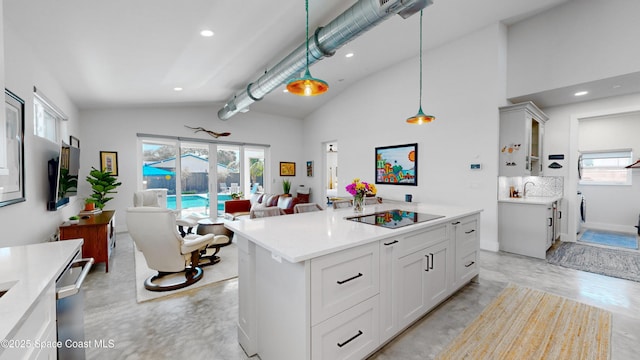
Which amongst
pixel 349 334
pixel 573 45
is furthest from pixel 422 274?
pixel 573 45

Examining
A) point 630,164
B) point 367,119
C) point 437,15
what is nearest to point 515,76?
point 437,15

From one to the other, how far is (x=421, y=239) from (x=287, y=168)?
6136 millimetres

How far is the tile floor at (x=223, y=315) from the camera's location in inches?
75.2

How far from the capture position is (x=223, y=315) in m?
2.37

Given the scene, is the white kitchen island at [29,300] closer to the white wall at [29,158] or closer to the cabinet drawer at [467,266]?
the white wall at [29,158]

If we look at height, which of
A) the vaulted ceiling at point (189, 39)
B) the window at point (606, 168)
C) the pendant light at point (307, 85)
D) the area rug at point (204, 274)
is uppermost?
the vaulted ceiling at point (189, 39)

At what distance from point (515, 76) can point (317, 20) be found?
129 inches

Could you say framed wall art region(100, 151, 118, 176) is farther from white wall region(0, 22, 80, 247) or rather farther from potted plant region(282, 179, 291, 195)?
potted plant region(282, 179, 291, 195)

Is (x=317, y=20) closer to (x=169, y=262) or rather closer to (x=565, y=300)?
(x=169, y=262)

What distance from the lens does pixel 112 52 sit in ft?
9.62

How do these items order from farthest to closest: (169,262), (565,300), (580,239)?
(580,239) → (169,262) → (565,300)

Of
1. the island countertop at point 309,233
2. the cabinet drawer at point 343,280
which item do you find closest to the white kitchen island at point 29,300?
the island countertop at point 309,233

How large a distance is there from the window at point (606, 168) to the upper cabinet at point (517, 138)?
9.28 ft

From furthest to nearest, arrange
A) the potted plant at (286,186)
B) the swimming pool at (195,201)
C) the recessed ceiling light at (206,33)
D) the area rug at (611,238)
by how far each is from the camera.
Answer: the potted plant at (286,186), the swimming pool at (195,201), the area rug at (611,238), the recessed ceiling light at (206,33)
